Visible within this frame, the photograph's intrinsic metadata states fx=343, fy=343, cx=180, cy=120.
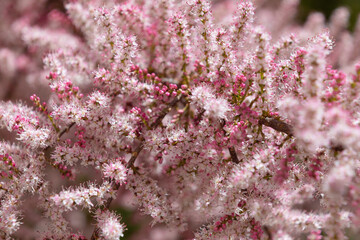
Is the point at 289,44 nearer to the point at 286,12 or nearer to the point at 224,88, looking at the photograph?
the point at 224,88

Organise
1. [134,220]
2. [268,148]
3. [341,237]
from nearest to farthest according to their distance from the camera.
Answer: [341,237]
[268,148]
[134,220]

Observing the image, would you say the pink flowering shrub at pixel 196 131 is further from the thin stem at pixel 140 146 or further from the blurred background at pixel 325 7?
the blurred background at pixel 325 7

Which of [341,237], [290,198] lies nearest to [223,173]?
[290,198]

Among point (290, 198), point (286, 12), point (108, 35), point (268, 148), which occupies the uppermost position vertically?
point (286, 12)

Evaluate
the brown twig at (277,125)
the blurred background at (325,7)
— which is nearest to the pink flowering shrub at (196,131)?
the brown twig at (277,125)

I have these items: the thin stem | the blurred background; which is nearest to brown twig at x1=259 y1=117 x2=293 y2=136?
the thin stem

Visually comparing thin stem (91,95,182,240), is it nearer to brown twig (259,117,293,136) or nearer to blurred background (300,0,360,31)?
brown twig (259,117,293,136)

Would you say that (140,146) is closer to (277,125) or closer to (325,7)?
(277,125)

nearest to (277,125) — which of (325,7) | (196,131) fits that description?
(196,131)
